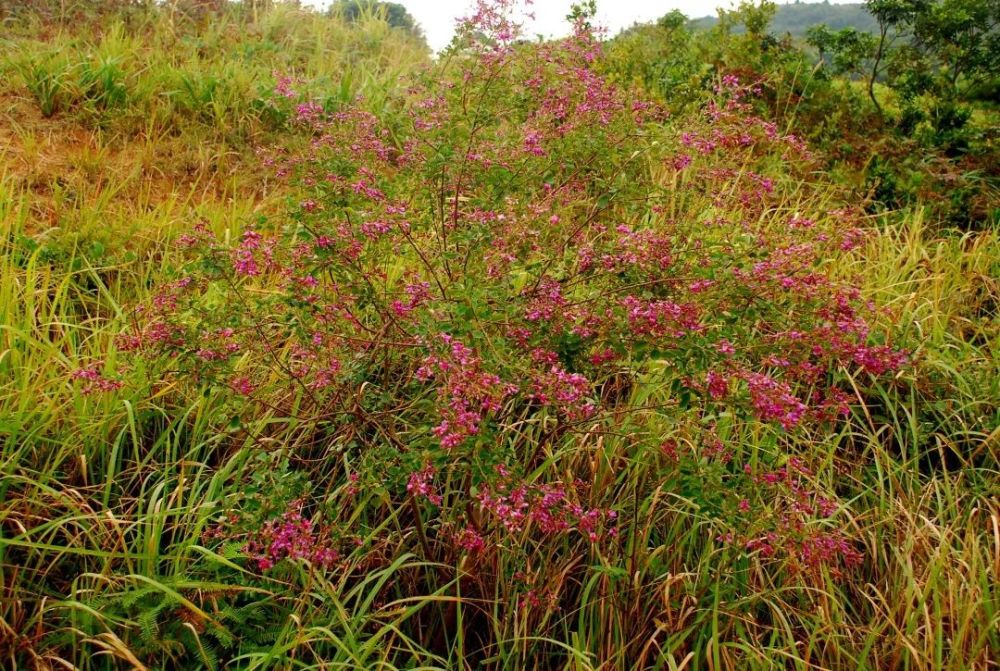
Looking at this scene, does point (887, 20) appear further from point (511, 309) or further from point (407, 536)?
point (407, 536)

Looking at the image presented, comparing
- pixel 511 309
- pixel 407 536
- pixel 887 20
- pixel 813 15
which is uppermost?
pixel 813 15

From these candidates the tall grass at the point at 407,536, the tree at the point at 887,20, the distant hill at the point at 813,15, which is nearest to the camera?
the tall grass at the point at 407,536

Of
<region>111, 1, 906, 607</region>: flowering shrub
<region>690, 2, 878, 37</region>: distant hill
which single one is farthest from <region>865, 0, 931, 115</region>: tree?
<region>690, 2, 878, 37</region>: distant hill

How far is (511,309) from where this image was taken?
2.16 meters

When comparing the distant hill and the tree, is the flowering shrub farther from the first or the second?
the distant hill

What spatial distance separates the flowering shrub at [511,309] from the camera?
2.07m

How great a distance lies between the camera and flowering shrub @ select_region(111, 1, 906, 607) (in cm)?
207

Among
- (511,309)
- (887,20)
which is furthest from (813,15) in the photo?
(511,309)

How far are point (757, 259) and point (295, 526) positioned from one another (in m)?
1.52

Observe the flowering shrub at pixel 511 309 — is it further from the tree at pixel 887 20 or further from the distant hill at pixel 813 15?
the distant hill at pixel 813 15

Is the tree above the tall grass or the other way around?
above

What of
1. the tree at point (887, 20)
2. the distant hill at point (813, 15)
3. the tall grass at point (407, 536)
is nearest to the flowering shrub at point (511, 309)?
the tall grass at point (407, 536)

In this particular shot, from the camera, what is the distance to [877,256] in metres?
4.36

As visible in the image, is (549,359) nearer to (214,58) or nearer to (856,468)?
(856,468)
